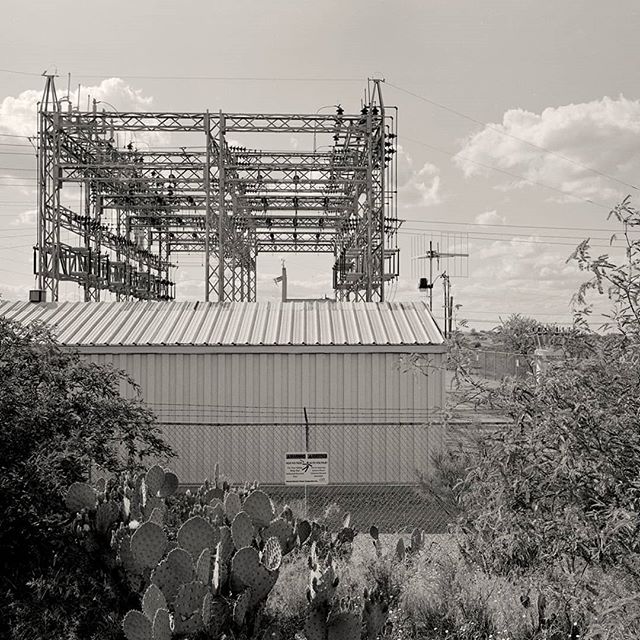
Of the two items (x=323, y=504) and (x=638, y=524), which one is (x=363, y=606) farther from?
Result: (x=323, y=504)

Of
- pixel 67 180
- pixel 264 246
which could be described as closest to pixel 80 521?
pixel 67 180

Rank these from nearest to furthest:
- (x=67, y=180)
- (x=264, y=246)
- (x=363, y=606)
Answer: (x=363, y=606)
(x=67, y=180)
(x=264, y=246)

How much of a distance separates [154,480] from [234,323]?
24.8 feet

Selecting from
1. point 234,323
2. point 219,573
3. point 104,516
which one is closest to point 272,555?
point 219,573

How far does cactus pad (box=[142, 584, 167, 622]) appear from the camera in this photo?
6500mm

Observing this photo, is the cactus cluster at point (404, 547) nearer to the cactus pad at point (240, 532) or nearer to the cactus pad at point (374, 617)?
the cactus pad at point (374, 617)

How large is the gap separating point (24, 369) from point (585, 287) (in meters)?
6.65

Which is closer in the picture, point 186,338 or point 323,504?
point 323,504

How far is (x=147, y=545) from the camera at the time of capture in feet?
24.5

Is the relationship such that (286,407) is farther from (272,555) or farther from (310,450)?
(272,555)

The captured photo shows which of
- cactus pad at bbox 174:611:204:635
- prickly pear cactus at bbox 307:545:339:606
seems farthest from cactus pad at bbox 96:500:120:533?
prickly pear cactus at bbox 307:545:339:606

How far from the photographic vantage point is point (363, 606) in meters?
7.32

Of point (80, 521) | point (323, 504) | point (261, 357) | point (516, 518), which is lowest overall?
point (323, 504)

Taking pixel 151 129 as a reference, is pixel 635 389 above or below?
below
